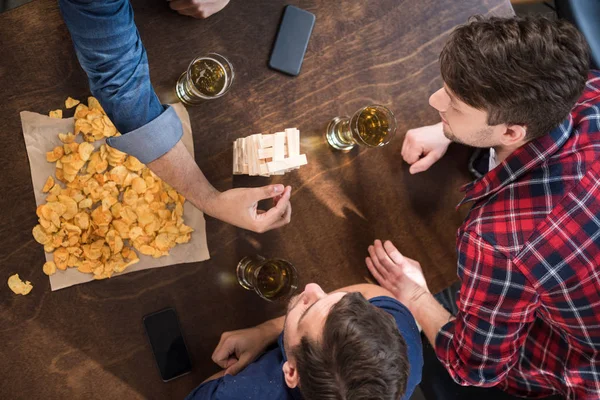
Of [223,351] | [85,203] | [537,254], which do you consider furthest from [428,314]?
[85,203]

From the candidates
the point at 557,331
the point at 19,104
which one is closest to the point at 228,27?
the point at 19,104

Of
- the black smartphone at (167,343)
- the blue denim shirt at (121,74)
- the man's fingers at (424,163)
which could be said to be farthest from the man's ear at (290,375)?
the man's fingers at (424,163)

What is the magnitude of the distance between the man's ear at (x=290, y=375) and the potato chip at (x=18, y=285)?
79 centimetres

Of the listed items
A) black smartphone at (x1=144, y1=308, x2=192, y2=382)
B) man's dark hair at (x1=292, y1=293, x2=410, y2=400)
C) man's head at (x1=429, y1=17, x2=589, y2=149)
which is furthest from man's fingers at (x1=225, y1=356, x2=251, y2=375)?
man's head at (x1=429, y1=17, x2=589, y2=149)

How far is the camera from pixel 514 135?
1484mm

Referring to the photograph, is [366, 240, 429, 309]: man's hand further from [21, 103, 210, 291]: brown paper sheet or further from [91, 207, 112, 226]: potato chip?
[91, 207, 112, 226]: potato chip

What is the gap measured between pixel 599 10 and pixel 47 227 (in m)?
2.40

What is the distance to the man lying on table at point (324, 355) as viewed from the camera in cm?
133

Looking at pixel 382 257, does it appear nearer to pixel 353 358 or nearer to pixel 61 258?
pixel 353 358

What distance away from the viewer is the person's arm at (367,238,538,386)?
150cm

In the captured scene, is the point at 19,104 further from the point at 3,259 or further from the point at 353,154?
the point at 353,154

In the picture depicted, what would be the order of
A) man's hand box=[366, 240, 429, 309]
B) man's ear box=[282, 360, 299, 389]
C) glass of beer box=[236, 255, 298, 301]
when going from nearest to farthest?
man's ear box=[282, 360, 299, 389]
glass of beer box=[236, 255, 298, 301]
man's hand box=[366, 240, 429, 309]

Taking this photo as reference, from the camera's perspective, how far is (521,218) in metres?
1.47

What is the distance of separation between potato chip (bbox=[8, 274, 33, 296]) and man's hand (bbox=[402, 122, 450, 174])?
1.29 m
